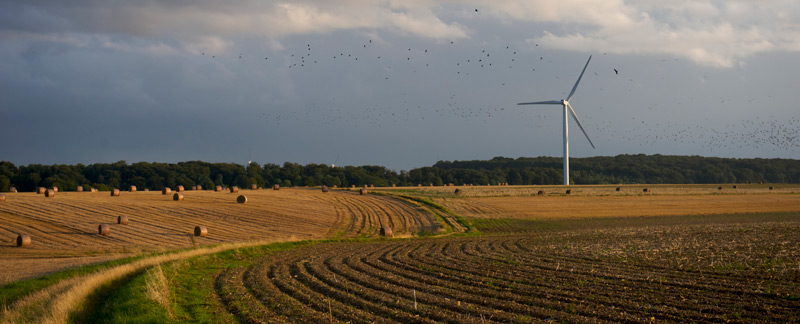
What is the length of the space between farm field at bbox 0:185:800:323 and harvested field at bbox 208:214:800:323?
5cm

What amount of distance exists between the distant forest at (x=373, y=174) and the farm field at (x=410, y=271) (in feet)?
157

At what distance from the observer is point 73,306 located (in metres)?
17.2

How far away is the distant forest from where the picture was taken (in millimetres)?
96812

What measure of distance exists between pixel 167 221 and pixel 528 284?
113 feet

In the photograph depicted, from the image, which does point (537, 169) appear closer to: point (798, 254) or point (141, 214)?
point (141, 214)

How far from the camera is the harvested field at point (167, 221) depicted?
35281mm

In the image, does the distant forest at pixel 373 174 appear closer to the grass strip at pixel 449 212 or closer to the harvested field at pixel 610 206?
the grass strip at pixel 449 212

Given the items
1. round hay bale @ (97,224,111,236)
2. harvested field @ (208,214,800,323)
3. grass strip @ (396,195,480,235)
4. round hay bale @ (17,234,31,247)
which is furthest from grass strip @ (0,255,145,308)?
grass strip @ (396,195,480,235)

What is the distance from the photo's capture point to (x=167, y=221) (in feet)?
150

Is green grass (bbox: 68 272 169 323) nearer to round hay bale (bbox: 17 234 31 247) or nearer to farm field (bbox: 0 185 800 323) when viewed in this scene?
farm field (bbox: 0 185 800 323)

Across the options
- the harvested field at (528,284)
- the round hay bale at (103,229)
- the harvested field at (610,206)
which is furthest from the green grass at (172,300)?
the harvested field at (610,206)

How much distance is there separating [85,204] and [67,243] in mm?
15085

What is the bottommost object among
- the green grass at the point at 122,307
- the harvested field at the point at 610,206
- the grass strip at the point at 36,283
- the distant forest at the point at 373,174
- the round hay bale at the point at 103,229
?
the grass strip at the point at 36,283

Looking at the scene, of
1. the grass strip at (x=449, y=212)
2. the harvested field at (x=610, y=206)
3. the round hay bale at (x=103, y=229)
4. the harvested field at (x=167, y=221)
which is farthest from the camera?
the harvested field at (x=610, y=206)
